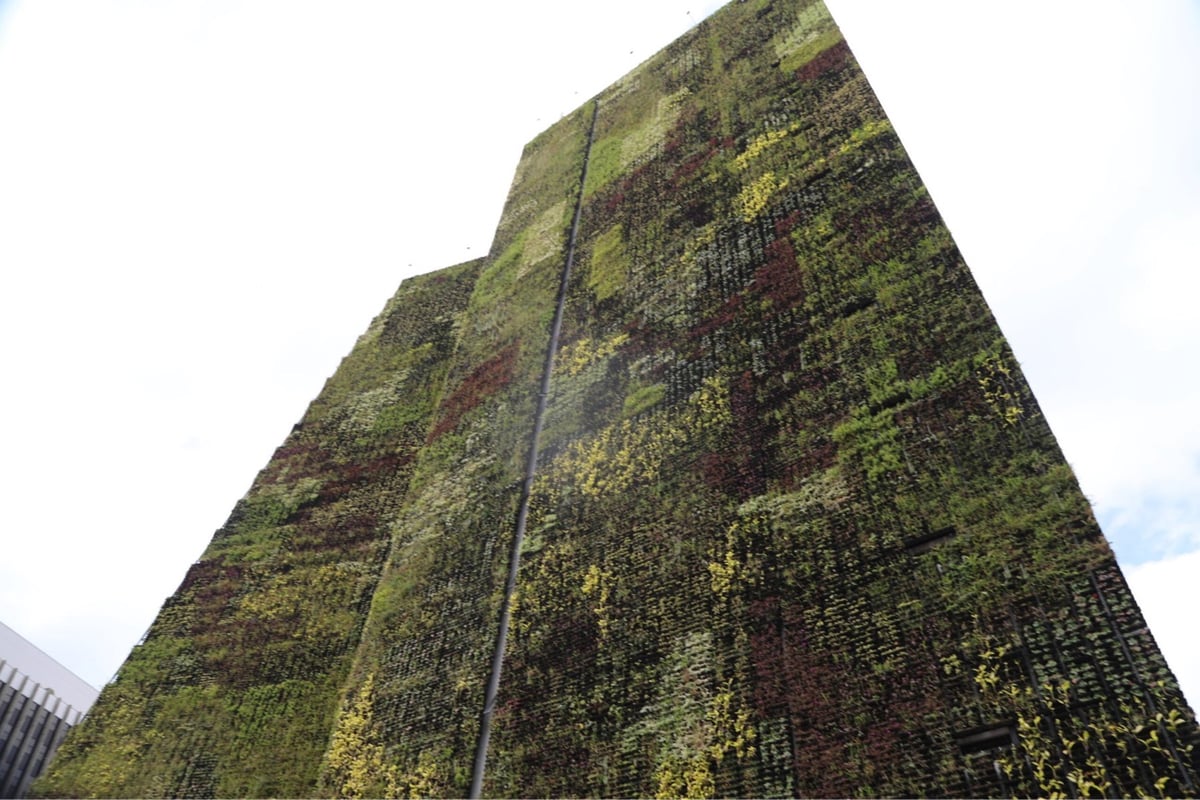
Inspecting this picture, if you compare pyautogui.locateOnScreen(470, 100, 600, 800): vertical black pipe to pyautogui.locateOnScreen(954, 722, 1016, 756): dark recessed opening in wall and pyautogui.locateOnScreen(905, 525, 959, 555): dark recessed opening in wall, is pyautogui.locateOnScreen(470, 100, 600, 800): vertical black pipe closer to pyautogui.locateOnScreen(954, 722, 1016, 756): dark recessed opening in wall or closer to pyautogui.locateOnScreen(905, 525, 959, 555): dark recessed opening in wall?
pyautogui.locateOnScreen(905, 525, 959, 555): dark recessed opening in wall

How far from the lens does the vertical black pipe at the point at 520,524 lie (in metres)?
13.6

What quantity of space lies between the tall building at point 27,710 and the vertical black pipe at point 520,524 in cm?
3080

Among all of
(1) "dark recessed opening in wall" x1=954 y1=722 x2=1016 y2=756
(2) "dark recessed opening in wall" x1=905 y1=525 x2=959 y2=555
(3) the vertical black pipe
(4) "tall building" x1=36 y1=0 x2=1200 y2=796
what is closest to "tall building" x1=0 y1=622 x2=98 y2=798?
(4) "tall building" x1=36 y1=0 x2=1200 y2=796

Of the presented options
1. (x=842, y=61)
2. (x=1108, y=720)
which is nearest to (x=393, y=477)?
(x=842, y=61)

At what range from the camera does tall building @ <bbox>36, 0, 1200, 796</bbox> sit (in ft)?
31.7

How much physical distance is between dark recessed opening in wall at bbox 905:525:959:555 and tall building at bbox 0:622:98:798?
38902mm

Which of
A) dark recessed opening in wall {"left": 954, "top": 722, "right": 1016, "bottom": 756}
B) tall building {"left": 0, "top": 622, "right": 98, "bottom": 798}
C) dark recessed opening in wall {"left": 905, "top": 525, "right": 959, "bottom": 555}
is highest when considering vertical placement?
tall building {"left": 0, "top": 622, "right": 98, "bottom": 798}

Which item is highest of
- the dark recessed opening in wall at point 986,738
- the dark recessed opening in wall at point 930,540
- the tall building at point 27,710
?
the tall building at point 27,710

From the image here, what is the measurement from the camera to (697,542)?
43.7 ft

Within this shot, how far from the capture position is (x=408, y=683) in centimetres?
1556

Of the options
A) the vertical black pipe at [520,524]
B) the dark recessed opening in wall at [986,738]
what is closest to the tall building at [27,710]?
the vertical black pipe at [520,524]

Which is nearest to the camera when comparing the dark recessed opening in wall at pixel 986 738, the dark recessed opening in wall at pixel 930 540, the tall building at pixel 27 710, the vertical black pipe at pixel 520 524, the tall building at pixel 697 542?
the dark recessed opening in wall at pixel 986 738

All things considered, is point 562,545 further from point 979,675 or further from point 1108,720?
point 1108,720

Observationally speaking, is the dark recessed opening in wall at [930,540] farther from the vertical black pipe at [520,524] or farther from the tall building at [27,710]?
the tall building at [27,710]
